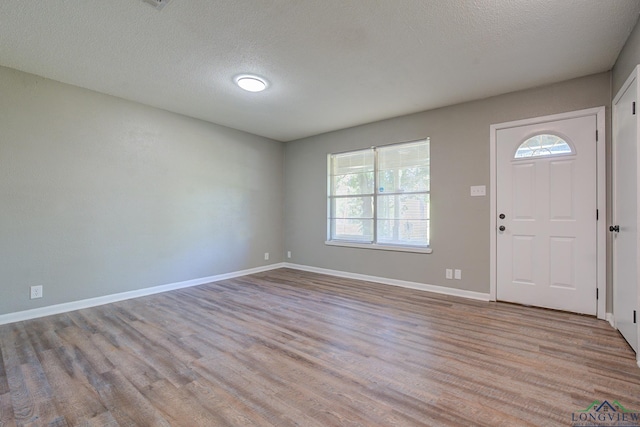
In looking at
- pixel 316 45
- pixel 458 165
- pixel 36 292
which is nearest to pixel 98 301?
pixel 36 292

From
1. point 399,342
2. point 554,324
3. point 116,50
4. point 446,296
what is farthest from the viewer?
point 446,296

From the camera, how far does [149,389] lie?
178cm

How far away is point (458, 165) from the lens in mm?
3830

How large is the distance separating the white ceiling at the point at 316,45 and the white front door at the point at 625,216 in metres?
0.63

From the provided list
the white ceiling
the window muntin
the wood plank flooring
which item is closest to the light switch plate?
the window muntin

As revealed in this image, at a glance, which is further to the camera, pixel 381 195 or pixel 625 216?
pixel 381 195

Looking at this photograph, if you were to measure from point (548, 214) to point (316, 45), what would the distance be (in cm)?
315

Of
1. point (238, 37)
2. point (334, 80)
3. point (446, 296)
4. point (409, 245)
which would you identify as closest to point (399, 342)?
point (446, 296)

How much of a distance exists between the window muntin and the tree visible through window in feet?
3.80

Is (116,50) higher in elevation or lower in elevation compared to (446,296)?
higher

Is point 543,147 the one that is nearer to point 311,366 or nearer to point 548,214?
point 548,214

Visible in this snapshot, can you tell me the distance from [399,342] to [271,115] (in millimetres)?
3506

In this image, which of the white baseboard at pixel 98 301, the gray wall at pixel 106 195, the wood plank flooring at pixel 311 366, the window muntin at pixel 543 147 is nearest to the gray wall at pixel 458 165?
the window muntin at pixel 543 147

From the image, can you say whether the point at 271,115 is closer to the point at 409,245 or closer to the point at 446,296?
the point at 409,245
